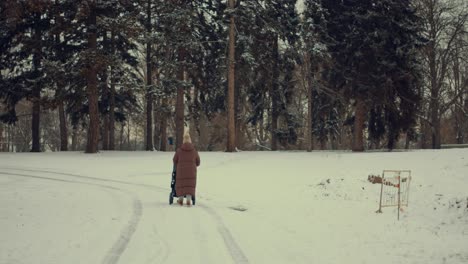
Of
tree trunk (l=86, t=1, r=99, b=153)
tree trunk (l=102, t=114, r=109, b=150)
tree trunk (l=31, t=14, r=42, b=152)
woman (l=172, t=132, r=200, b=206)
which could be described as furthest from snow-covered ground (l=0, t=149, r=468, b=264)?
tree trunk (l=102, t=114, r=109, b=150)

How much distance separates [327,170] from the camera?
69.1 feet

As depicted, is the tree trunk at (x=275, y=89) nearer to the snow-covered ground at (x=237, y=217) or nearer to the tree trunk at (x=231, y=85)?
the tree trunk at (x=231, y=85)

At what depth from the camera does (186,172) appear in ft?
40.2

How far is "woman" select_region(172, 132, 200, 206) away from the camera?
1214 cm

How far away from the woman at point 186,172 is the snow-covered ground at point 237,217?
0.46 metres

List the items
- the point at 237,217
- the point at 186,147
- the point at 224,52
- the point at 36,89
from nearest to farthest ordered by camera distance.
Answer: the point at 237,217
the point at 186,147
the point at 36,89
the point at 224,52

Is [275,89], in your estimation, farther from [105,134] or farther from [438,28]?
[105,134]

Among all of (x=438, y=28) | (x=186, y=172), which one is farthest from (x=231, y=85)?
(x=438, y=28)

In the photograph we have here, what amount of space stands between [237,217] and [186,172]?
82.3 inches

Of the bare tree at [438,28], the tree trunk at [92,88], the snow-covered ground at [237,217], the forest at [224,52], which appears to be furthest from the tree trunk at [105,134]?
the bare tree at [438,28]

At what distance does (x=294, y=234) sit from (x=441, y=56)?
35.4 meters

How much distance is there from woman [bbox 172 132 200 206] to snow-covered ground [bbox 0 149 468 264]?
46 centimetres

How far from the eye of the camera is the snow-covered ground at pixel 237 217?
24.6 ft

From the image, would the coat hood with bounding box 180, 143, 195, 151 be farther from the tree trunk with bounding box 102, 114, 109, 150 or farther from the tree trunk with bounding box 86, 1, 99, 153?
the tree trunk with bounding box 102, 114, 109, 150
